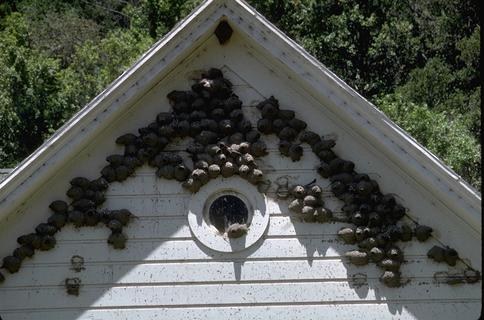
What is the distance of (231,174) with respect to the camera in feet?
39.9

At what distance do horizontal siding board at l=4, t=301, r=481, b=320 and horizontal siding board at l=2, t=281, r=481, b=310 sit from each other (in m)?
0.06

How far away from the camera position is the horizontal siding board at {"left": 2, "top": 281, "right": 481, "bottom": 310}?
38.9 feet

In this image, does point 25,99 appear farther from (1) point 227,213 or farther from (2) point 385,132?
(2) point 385,132

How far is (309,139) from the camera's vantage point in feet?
40.0

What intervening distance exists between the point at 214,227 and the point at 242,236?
30 cm

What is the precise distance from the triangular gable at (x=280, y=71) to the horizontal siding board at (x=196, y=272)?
702mm

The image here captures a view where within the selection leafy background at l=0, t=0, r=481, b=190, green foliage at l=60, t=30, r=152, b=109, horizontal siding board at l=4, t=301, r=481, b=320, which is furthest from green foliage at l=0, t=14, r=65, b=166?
horizontal siding board at l=4, t=301, r=481, b=320

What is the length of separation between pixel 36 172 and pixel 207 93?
1931 millimetres

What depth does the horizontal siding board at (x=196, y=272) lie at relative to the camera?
11.9m

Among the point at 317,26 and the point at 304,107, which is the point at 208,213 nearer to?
the point at 304,107

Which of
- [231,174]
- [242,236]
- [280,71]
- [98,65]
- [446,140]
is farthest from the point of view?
[98,65]

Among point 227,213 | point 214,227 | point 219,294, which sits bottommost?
point 219,294

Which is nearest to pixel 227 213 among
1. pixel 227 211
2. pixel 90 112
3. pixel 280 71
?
pixel 227 211

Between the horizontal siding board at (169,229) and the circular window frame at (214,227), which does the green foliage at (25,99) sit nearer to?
the horizontal siding board at (169,229)
